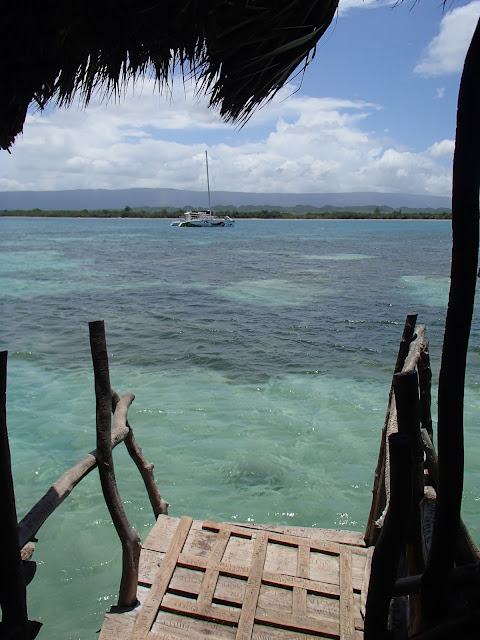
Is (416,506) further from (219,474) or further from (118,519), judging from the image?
(219,474)

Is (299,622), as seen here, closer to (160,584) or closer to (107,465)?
(160,584)

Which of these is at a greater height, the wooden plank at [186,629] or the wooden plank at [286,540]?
the wooden plank at [286,540]

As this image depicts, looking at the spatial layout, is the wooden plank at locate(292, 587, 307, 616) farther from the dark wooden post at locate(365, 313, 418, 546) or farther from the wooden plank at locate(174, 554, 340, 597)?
the dark wooden post at locate(365, 313, 418, 546)

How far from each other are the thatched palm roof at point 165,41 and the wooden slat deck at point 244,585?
2.72m

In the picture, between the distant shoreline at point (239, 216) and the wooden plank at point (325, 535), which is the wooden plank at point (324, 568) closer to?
the wooden plank at point (325, 535)

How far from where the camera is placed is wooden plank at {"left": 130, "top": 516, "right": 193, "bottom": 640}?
3.24 meters

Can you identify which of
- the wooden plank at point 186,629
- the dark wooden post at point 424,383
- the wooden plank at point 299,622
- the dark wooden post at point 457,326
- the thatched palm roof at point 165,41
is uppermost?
the thatched palm roof at point 165,41

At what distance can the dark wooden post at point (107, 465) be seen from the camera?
3533 millimetres

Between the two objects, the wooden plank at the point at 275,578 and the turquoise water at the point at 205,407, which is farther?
the turquoise water at the point at 205,407

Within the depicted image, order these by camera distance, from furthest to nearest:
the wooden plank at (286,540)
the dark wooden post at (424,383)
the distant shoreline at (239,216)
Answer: the distant shoreline at (239,216) < the dark wooden post at (424,383) < the wooden plank at (286,540)

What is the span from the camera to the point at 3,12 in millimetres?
2504

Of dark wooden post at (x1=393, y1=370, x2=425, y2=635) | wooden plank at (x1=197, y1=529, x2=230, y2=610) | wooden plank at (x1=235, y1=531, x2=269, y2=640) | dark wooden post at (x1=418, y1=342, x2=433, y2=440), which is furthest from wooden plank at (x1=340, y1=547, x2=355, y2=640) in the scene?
dark wooden post at (x1=418, y1=342, x2=433, y2=440)

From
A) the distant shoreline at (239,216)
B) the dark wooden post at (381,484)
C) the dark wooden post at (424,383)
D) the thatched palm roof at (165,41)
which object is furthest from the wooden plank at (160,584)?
the distant shoreline at (239,216)

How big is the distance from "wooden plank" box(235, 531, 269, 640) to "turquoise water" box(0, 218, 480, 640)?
58.9 inches
